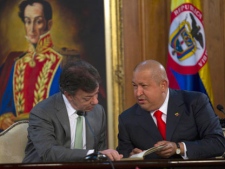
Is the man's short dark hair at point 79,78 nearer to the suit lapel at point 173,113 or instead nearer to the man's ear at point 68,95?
the man's ear at point 68,95

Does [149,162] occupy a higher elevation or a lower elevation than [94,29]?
lower

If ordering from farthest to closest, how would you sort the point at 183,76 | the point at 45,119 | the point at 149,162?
the point at 183,76 → the point at 45,119 → the point at 149,162

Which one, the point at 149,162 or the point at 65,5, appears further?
the point at 65,5

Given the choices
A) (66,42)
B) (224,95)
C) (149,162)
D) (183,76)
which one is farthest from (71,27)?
(149,162)

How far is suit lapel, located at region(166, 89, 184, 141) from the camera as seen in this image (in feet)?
14.0

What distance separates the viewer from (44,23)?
6.32 m

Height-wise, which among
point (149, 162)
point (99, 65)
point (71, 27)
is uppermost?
point (71, 27)

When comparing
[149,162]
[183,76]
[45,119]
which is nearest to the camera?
[149,162]

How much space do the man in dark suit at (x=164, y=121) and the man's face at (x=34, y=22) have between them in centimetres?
221

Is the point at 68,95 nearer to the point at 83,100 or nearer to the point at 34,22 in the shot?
the point at 83,100

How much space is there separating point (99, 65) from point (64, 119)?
2.29m

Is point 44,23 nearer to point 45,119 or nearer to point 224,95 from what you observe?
point 224,95

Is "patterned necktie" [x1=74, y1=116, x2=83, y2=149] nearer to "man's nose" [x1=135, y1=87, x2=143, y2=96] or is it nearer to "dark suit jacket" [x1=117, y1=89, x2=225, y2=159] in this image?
"dark suit jacket" [x1=117, y1=89, x2=225, y2=159]

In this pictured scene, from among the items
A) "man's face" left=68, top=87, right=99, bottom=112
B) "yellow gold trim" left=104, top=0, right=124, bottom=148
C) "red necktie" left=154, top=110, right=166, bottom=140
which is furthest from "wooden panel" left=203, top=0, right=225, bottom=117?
"man's face" left=68, top=87, right=99, bottom=112
